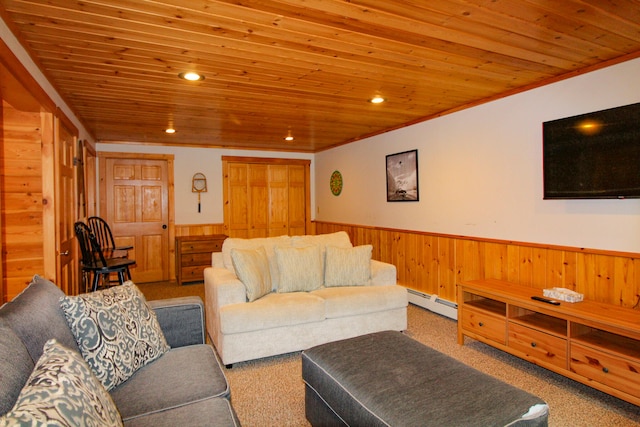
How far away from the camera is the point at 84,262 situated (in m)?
3.74

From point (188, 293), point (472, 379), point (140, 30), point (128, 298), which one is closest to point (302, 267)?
point (128, 298)

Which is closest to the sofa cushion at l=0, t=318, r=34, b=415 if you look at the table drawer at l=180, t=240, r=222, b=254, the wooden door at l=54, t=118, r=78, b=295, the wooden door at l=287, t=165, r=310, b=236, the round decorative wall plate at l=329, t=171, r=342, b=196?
the wooden door at l=54, t=118, r=78, b=295

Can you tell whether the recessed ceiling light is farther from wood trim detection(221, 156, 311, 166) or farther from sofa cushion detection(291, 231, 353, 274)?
wood trim detection(221, 156, 311, 166)

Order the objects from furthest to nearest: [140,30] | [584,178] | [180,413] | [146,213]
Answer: [146,213] < [584,178] < [140,30] < [180,413]

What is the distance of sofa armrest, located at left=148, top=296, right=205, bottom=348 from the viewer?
2188 mm

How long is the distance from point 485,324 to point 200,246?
4100 millimetres

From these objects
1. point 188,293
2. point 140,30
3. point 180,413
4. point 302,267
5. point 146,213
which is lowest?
point 188,293

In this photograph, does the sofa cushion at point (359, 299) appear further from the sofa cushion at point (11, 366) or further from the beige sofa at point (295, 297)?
the sofa cushion at point (11, 366)

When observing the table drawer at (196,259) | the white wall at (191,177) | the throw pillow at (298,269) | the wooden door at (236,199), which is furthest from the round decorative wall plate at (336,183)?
the throw pillow at (298,269)

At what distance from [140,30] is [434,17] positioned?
1.55m

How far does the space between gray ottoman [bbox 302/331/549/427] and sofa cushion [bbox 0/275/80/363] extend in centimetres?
114

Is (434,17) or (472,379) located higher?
(434,17)

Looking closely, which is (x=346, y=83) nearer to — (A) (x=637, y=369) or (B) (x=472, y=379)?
(B) (x=472, y=379)

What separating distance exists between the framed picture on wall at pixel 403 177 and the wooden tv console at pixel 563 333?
1538mm
